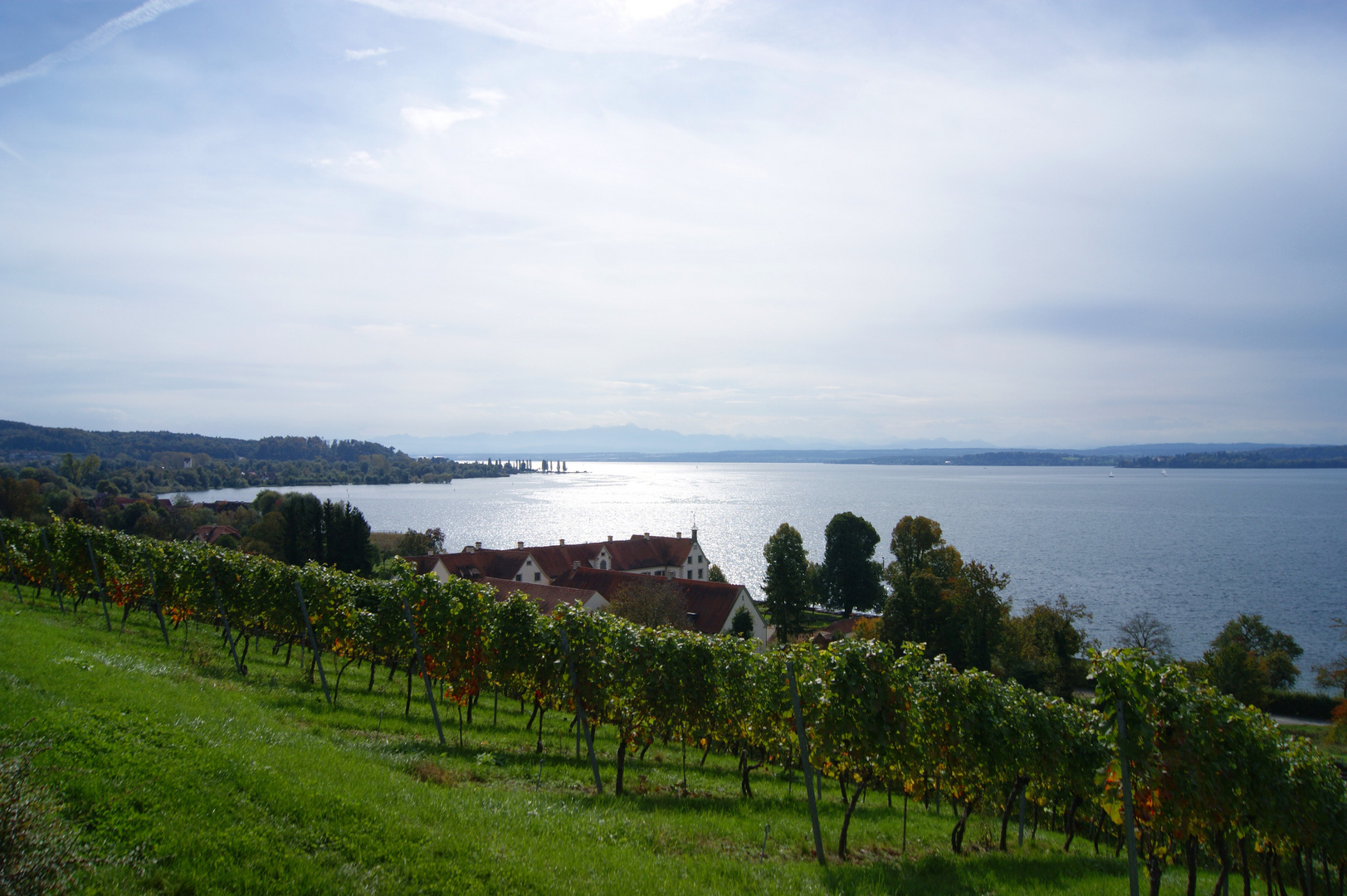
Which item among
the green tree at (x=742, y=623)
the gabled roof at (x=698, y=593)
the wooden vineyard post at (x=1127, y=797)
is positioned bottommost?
the green tree at (x=742, y=623)

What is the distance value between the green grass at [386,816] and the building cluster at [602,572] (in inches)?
877

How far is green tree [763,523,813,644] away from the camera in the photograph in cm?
5978

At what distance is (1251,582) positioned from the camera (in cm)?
7494

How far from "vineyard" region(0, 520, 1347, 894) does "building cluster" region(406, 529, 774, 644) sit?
59.5 ft

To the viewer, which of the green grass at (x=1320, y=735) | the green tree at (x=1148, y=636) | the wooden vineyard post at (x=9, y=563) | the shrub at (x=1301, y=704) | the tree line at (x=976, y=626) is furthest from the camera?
the green tree at (x=1148, y=636)

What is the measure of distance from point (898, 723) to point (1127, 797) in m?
3.09

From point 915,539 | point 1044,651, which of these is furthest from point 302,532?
point 1044,651

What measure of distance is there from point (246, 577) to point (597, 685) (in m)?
15.4

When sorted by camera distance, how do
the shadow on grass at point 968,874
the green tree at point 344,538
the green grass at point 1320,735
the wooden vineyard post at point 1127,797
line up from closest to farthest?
the wooden vineyard post at point 1127,797
the shadow on grass at point 968,874
the green grass at point 1320,735
the green tree at point 344,538

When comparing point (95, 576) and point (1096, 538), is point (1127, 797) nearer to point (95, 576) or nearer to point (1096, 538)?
point (95, 576)

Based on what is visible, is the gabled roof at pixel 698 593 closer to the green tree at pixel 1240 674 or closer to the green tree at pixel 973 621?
the green tree at pixel 973 621

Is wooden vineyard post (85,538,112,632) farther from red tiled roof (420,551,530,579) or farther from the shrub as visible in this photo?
the shrub

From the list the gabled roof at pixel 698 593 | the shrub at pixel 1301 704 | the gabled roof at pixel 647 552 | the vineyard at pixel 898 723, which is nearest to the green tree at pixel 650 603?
the gabled roof at pixel 698 593

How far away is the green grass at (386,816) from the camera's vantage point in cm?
641
